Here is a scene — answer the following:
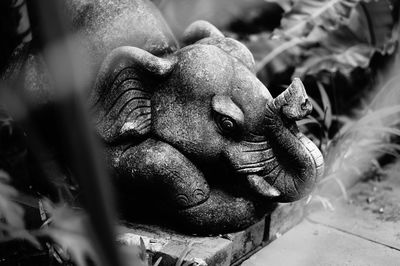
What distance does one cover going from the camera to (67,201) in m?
2.50

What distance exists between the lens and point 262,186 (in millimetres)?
2289

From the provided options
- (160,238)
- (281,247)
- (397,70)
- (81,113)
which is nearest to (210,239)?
(160,238)

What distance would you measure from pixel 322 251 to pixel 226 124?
86 cm

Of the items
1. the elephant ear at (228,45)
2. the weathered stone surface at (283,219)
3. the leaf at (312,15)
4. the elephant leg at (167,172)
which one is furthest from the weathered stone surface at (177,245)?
the leaf at (312,15)

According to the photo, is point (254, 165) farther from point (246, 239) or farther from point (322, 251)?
point (322, 251)

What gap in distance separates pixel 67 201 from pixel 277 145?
41.3 inches

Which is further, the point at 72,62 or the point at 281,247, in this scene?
the point at 281,247

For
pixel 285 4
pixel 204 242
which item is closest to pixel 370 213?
pixel 204 242

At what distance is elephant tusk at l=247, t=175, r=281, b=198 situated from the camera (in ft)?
7.48

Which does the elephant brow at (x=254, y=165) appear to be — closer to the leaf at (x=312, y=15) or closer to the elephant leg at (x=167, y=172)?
the elephant leg at (x=167, y=172)

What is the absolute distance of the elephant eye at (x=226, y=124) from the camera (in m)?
2.21

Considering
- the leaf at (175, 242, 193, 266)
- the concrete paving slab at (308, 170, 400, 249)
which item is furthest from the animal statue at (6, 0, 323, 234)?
the concrete paving slab at (308, 170, 400, 249)

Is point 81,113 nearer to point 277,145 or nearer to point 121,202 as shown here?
point 277,145

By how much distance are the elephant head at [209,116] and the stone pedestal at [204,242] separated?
0.68ft
